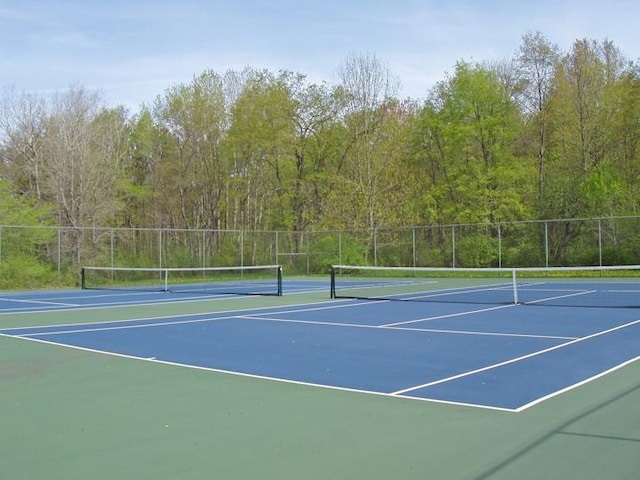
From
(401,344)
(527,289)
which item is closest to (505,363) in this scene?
(401,344)

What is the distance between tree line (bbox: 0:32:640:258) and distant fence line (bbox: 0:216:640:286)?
182 centimetres

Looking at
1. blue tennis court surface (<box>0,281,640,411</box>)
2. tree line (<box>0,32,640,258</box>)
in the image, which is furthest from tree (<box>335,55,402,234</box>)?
blue tennis court surface (<box>0,281,640,411</box>)

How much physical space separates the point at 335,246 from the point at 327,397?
1078 inches

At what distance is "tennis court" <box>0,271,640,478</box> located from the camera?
14.2 ft

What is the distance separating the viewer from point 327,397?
6.29 meters

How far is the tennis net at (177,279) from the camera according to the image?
24.9 metres

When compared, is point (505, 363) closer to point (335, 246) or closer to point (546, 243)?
point (546, 243)

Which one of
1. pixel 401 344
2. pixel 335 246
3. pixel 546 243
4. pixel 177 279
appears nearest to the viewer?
pixel 401 344

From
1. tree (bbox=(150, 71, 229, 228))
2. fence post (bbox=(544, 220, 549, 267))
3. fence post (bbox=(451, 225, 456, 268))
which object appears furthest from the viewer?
tree (bbox=(150, 71, 229, 228))

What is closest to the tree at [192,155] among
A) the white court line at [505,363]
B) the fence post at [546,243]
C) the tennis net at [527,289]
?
the tennis net at [527,289]

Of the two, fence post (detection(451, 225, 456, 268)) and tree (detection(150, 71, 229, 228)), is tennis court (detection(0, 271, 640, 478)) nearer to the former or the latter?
fence post (detection(451, 225, 456, 268))

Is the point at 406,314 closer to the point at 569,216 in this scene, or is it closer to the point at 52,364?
the point at 52,364

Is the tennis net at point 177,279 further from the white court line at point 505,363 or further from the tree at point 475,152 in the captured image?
the white court line at point 505,363

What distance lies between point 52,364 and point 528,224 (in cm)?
2440
